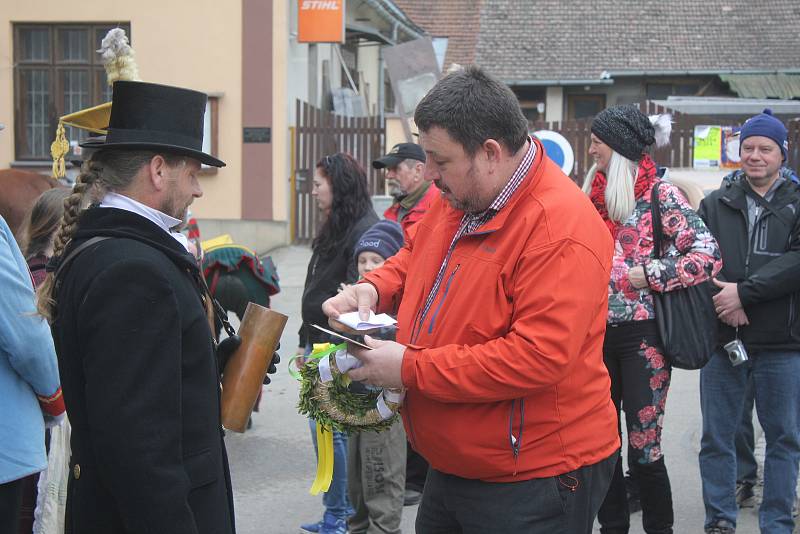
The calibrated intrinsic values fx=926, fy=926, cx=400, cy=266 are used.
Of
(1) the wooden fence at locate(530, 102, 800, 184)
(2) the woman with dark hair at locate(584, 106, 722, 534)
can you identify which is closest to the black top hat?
(2) the woman with dark hair at locate(584, 106, 722, 534)

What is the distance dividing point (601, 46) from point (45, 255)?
25.3 meters

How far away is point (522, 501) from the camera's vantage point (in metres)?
2.65

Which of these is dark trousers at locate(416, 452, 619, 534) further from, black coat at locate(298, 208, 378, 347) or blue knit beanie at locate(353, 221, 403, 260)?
black coat at locate(298, 208, 378, 347)

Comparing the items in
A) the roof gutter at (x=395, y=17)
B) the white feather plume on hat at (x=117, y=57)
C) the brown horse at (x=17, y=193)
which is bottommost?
the brown horse at (x=17, y=193)

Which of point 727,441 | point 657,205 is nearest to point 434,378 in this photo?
point 657,205

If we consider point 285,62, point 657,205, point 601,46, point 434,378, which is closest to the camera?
point 434,378

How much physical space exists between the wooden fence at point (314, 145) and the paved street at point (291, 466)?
23.5 feet

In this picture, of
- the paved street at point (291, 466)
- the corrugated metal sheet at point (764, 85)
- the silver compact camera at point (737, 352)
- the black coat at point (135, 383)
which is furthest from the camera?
the corrugated metal sheet at point (764, 85)

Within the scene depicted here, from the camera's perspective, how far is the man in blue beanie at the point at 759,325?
15.1 ft

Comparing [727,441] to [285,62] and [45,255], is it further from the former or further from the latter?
[285,62]

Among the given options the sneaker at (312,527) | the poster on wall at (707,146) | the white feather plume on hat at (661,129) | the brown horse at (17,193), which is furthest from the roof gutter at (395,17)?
the sneaker at (312,527)

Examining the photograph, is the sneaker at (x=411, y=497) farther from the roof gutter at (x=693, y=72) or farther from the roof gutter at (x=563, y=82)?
the roof gutter at (x=693, y=72)

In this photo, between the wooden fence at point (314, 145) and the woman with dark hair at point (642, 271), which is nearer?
the woman with dark hair at point (642, 271)

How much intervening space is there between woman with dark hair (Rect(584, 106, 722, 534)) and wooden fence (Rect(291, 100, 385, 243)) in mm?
11218
